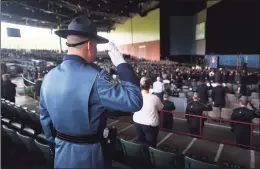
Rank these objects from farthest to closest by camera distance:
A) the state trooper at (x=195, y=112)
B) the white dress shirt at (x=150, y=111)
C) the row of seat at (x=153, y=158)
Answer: the state trooper at (x=195, y=112) → the white dress shirt at (x=150, y=111) → the row of seat at (x=153, y=158)

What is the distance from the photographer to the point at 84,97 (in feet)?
4.11

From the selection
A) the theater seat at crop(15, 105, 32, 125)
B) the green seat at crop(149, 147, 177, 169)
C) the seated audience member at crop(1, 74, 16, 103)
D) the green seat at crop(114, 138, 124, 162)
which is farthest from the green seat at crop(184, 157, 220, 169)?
the seated audience member at crop(1, 74, 16, 103)

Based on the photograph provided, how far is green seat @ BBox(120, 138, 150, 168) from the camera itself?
307 centimetres

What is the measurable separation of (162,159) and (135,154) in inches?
19.9

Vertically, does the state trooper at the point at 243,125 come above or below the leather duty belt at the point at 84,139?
below

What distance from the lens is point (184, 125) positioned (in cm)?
705

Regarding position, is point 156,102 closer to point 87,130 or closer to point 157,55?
point 87,130

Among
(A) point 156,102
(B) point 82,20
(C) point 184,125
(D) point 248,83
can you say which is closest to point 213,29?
(D) point 248,83

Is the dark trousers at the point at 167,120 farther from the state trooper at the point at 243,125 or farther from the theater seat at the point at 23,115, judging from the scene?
the theater seat at the point at 23,115

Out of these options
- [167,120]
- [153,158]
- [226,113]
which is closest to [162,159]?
[153,158]

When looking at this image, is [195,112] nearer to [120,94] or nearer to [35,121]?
[35,121]

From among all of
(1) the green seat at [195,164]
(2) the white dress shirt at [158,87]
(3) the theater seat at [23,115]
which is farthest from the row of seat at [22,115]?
(2) the white dress shirt at [158,87]

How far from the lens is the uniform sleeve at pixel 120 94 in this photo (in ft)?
4.01

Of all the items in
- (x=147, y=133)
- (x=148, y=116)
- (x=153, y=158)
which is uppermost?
(x=148, y=116)
